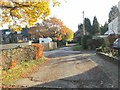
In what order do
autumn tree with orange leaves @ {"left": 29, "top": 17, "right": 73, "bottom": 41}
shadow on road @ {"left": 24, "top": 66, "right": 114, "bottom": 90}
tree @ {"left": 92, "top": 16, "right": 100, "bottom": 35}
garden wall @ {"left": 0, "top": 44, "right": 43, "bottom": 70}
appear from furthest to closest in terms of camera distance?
tree @ {"left": 92, "top": 16, "right": 100, "bottom": 35} < autumn tree with orange leaves @ {"left": 29, "top": 17, "right": 73, "bottom": 41} < garden wall @ {"left": 0, "top": 44, "right": 43, "bottom": 70} < shadow on road @ {"left": 24, "top": 66, "right": 114, "bottom": 90}

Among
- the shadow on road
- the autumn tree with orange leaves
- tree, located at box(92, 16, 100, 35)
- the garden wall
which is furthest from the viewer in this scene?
tree, located at box(92, 16, 100, 35)

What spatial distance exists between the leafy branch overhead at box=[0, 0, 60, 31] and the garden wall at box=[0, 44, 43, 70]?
2264 millimetres

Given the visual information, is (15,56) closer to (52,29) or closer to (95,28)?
(52,29)

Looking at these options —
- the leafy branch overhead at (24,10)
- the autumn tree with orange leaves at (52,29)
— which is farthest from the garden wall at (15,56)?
the autumn tree with orange leaves at (52,29)

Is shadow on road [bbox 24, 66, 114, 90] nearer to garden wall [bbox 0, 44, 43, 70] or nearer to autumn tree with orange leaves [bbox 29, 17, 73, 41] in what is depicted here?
garden wall [bbox 0, 44, 43, 70]


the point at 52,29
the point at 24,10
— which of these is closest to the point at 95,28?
the point at 52,29

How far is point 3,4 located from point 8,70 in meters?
4.77

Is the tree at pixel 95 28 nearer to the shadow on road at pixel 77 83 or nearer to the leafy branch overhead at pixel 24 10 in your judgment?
the leafy branch overhead at pixel 24 10

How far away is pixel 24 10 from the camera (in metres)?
18.3

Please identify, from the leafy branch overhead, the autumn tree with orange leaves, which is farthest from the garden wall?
the autumn tree with orange leaves

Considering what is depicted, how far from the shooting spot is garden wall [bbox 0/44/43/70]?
1492 cm

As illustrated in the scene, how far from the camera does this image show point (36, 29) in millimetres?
77250

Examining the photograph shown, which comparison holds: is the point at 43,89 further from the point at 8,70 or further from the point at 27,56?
the point at 27,56

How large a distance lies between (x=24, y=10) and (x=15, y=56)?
327 cm
